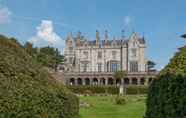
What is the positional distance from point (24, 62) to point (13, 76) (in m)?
1.01

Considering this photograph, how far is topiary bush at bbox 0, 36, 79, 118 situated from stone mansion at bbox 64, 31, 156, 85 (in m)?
79.3

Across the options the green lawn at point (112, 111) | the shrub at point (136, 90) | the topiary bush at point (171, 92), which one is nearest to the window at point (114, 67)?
the shrub at point (136, 90)

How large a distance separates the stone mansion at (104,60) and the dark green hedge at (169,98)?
78.2 meters

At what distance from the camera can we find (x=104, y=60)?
95.9 metres

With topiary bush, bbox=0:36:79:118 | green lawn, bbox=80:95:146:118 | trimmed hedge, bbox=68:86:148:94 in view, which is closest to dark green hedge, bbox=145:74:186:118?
topiary bush, bbox=0:36:79:118

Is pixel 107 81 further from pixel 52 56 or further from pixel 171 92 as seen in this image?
pixel 171 92

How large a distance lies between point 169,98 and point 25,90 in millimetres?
2770

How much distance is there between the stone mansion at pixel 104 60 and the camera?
90.2 meters

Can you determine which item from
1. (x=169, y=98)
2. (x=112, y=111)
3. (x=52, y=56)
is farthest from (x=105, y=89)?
(x=169, y=98)

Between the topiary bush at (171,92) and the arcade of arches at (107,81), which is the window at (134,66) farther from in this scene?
the topiary bush at (171,92)

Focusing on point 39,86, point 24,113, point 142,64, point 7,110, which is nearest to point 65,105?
point 39,86

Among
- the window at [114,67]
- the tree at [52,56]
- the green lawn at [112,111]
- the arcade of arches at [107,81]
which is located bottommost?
the green lawn at [112,111]

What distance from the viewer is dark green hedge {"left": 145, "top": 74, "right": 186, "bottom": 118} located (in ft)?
21.9

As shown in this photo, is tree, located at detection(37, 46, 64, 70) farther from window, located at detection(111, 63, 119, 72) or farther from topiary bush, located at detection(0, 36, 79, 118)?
topiary bush, located at detection(0, 36, 79, 118)
